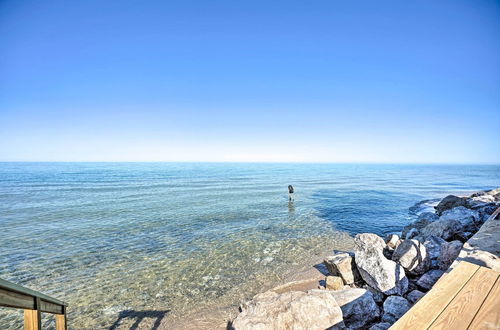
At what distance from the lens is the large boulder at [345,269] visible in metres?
7.63

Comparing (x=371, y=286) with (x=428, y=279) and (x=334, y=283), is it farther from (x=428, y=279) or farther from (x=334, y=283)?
(x=428, y=279)

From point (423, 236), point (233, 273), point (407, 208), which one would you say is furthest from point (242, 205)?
point (407, 208)

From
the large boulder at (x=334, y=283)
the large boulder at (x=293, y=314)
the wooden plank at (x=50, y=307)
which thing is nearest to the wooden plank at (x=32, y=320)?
the wooden plank at (x=50, y=307)

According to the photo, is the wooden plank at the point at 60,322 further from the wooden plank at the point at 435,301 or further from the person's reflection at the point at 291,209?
the person's reflection at the point at 291,209

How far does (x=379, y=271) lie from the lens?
22.5 ft

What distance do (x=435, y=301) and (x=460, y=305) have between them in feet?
0.97

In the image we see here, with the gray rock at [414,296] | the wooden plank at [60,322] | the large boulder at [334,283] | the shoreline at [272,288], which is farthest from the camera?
the large boulder at [334,283]

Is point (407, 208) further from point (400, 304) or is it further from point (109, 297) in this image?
point (109, 297)

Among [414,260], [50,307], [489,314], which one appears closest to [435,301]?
[489,314]

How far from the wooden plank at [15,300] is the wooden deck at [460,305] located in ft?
13.9

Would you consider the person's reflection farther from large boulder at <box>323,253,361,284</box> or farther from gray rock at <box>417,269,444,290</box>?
gray rock at <box>417,269,444,290</box>

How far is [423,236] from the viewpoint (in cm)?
1024

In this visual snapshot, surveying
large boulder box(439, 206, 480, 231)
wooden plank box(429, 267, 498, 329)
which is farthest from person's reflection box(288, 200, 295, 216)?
wooden plank box(429, 267, 498, 329)

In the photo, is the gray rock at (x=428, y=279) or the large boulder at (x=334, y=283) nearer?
the gray rock at (x=428, y=279)
